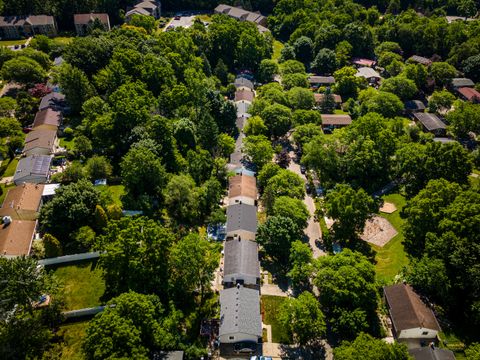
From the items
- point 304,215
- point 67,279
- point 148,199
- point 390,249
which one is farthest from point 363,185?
point 67,279

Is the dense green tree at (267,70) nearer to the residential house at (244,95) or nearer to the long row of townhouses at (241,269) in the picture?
the residential house at (244,95)

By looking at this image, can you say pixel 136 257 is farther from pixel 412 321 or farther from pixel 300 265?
pixel 412 321

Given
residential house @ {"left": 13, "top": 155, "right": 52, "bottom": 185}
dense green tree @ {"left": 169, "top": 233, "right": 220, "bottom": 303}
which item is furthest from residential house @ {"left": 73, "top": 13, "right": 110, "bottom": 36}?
dense green tree @ {"left": 169, "top": 233, "right": 220, "bottom": 303}

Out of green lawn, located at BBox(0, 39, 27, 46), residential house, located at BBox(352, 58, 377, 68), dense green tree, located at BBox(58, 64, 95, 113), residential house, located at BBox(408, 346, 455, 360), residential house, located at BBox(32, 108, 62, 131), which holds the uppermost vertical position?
dense green tree, located at BBox(58, 64, 95, 113)

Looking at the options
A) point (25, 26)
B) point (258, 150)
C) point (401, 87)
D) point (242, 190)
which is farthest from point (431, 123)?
point (25, 26)

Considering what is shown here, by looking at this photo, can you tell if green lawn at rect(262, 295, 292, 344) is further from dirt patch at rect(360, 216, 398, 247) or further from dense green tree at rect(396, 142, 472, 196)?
dense green tree at rect(396, 142, 472, 196)

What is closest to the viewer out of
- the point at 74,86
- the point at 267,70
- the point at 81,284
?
the point at 81,284
